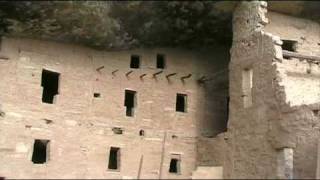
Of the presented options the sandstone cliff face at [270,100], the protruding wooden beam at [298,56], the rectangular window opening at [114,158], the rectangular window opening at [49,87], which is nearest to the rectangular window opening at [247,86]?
the sandstone cliff face at [270,100]

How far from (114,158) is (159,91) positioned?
2504 mm

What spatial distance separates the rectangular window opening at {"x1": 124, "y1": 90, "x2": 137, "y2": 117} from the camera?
2061cm

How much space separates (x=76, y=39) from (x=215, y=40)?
14.4 ft

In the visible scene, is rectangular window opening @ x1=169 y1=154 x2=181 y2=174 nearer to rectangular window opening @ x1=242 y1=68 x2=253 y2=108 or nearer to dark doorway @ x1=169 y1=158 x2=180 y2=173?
dark doorway @ x1=169 y1=158 x2=180 y2=173

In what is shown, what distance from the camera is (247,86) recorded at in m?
18.7

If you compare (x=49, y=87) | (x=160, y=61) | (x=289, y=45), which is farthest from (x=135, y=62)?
(x=289, y=45)

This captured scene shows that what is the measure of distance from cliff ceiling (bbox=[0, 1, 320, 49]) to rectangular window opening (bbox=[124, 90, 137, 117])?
148 centimetres

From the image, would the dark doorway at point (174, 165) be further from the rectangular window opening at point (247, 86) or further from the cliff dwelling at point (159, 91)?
the rectangular window opening at point (247, 86)

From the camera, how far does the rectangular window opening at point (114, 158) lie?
65.1 feet

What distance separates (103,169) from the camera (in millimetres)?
19328

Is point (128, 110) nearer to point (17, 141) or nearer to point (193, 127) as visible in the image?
point (193, 127)

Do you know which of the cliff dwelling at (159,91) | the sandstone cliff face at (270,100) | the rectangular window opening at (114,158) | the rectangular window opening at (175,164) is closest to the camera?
the sandstone cliff face at (270,100)

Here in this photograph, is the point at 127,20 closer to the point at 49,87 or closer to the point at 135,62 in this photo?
the point at 135,62

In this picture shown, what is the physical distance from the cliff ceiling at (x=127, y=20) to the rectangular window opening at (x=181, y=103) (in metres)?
1.74
